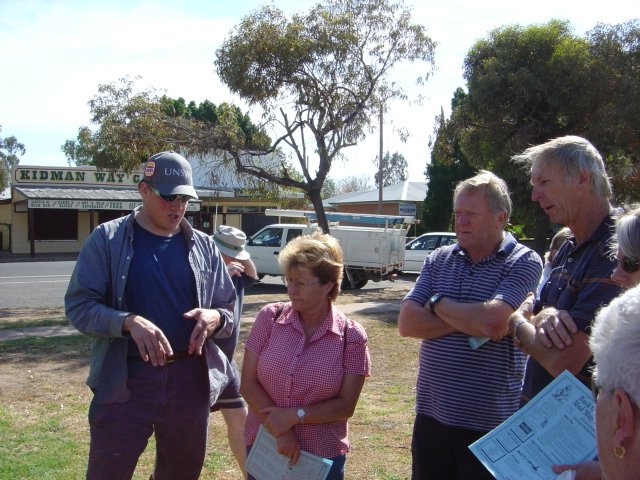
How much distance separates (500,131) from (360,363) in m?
14.6

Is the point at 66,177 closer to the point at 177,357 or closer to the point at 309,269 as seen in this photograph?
the point at 177,357

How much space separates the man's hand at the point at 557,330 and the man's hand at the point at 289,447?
3.66 feet

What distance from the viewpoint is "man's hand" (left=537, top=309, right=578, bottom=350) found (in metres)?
2.40

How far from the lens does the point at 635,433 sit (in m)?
1.29

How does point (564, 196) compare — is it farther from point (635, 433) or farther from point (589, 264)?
point (635, 433)

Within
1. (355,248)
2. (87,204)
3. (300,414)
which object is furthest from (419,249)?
(300,414)

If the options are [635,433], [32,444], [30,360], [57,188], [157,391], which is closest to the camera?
[635,433]

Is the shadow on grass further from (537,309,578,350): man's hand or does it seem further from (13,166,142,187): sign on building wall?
(13,166,142,187): sign on building wall

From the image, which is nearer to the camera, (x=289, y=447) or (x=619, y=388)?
(x=619, y=388)

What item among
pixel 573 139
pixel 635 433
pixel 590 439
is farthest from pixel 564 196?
pixel 635 433

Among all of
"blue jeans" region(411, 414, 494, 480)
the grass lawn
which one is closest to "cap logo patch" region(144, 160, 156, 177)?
"blue jeans" region(411, 414, 494, 480)

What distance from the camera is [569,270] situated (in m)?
2.65

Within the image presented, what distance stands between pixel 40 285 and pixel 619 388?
64.5 feet

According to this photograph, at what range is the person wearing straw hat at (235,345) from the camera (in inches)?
169
